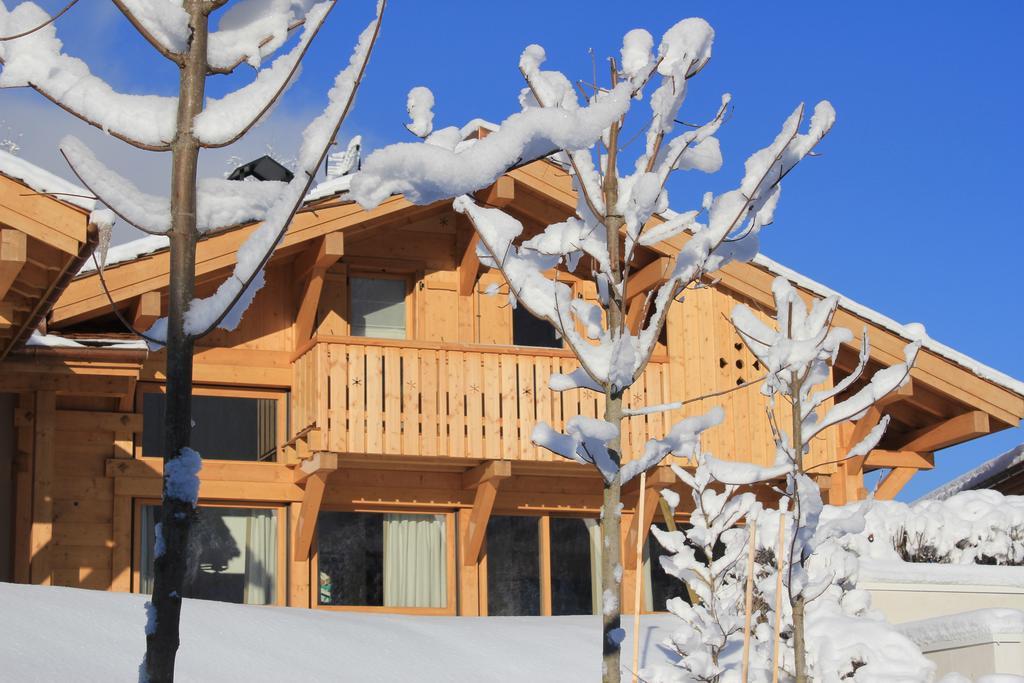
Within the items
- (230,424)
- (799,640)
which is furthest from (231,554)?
(799,640)

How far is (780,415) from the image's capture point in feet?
53.2

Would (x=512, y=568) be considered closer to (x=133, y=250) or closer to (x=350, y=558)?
(x=350, y=558)

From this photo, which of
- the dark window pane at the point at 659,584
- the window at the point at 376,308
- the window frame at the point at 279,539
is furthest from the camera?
the dark window pane at the point at 659,584

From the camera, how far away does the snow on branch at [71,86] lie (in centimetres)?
466

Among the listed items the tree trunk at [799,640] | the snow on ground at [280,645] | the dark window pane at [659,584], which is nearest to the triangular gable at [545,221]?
the dark window pane at [659,584]

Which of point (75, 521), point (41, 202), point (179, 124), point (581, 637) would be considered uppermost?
point (41, 202)

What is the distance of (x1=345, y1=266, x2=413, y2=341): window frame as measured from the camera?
1594 cm

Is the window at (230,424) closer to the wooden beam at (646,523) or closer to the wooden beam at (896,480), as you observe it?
the wooden beam at (646,523)

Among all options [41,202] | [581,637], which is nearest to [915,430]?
[581,637]

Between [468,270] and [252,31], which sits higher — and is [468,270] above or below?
above

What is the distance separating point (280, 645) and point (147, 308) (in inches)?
204

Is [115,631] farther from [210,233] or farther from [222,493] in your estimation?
[222,493]

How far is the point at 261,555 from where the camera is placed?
49.9 ft

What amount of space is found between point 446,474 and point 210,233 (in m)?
11.1
